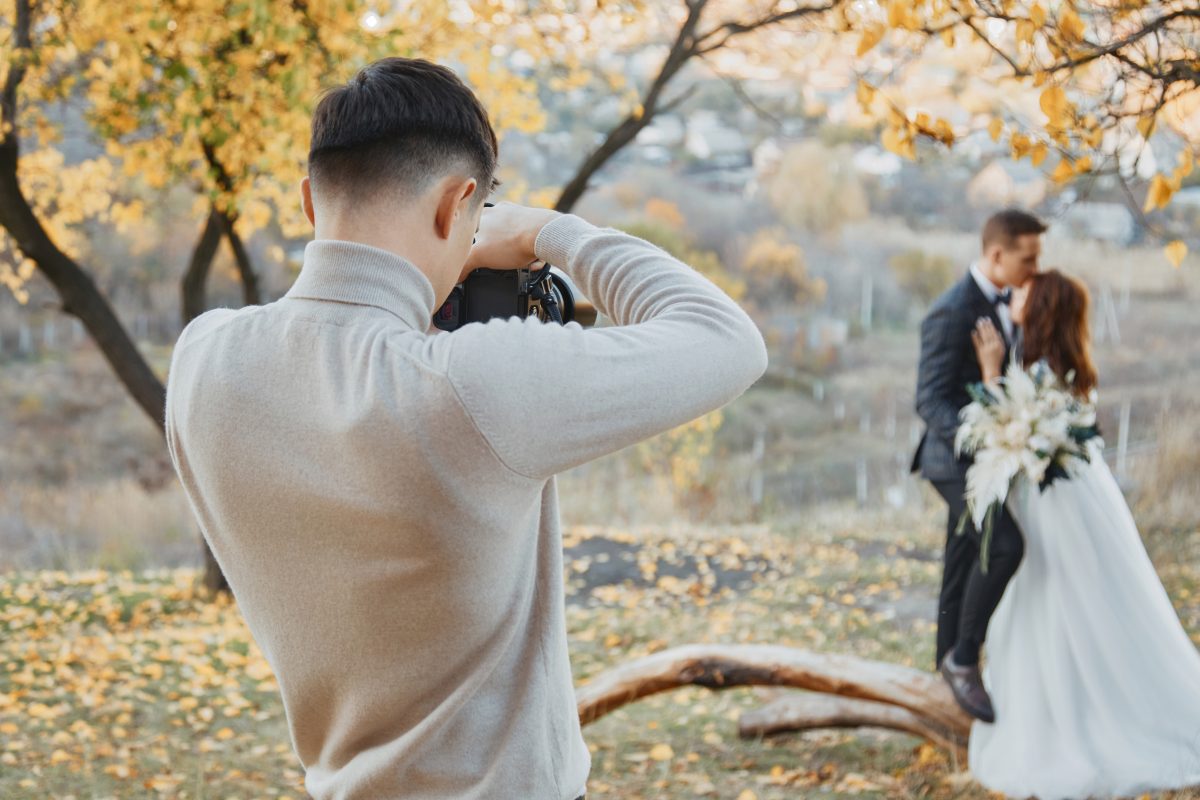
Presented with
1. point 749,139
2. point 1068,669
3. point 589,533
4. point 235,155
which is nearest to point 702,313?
point 1068,669

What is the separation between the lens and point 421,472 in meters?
Answer: 0.96

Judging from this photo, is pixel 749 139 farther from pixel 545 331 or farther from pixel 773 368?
pixel 545 331

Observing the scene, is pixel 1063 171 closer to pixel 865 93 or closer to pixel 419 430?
pixel 865 93

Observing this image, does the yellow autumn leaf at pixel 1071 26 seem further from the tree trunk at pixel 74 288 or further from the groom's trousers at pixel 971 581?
the tree trunk at pixel 74 288

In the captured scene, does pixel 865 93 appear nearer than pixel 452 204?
No

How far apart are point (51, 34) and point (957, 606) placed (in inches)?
169

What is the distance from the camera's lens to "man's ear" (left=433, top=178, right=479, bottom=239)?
3.50 ft

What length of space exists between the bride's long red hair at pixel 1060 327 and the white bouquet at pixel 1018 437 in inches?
5.6

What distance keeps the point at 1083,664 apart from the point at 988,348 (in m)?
1.14

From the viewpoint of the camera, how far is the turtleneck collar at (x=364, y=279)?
104 cm

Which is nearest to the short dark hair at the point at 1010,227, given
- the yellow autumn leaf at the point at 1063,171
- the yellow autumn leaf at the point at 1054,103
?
the yellow autumn leaf at the point at 1063,171

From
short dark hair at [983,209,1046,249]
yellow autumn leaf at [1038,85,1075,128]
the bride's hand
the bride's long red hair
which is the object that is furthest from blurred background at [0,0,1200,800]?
the bride's hand

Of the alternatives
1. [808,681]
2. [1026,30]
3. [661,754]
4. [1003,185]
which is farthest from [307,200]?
[1003,185]

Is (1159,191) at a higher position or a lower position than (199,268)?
higher
